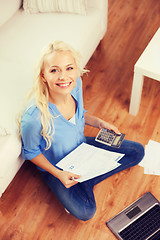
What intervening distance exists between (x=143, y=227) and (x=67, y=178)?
0.49m

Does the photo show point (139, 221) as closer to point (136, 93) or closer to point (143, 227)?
point (143, 227)

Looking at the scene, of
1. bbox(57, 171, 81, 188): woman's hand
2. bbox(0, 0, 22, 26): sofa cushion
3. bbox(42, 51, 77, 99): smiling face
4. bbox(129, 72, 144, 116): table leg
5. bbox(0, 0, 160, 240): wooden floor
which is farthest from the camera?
bbox(0, 0, 22, 26): sofa cushion

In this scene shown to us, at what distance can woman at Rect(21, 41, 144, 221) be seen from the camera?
1.14 meters

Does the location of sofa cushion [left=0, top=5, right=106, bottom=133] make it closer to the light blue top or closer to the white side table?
the light blue top

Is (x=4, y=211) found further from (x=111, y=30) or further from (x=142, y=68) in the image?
(x=111, y=30)

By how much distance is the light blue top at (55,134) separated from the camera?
1.19 meters

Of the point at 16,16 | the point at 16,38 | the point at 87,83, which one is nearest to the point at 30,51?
the point at 16,38

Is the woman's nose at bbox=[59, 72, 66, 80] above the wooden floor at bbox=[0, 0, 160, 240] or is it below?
above

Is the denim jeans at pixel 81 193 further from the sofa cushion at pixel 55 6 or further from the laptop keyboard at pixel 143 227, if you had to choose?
the sofa cushion at pixel 55 6

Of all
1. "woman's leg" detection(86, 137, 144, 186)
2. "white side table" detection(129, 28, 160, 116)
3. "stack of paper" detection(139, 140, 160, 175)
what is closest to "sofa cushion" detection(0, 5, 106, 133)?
"white side table" detection(129, 28, 160, 116)

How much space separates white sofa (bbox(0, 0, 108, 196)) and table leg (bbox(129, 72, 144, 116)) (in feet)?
1.37

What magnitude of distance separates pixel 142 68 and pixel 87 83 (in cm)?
63

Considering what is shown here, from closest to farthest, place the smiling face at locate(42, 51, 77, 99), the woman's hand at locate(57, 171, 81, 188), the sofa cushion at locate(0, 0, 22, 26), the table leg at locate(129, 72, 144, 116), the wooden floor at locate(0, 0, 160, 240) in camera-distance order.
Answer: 1. the smiling face at locate(42, 51, 77, 99)
2. the woman's hand at locate(57, 171, 81, 188)
3. the wooden floor at locate(0, 0, 160, 240)
4. the table leg at locate(129, 72, 144, 116)
5. the sofa cushion at locate(0, 0, 22, 26)

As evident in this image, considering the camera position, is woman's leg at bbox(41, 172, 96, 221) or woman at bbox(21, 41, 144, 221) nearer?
woman at bbox(21, 41, 144, 221)
